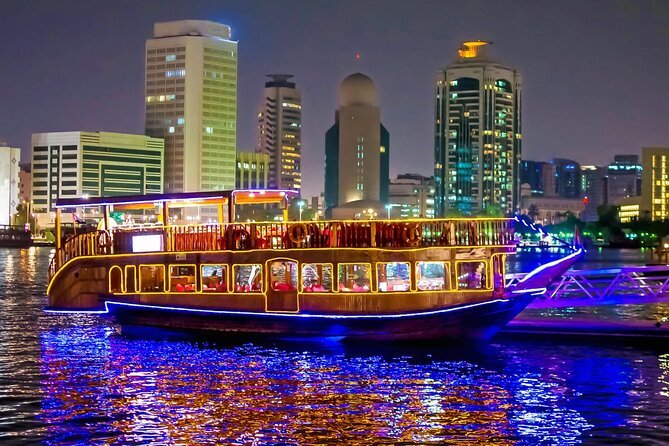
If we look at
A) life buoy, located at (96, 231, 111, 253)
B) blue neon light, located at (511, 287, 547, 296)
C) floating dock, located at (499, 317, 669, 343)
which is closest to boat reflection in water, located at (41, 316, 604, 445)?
floating dock, located at (499, 317, 669, 343)

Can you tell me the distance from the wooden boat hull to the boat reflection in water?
1.64 feet

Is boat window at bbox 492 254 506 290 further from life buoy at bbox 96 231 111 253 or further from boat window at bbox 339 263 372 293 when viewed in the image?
life buoy at bbox 96 231 111 253

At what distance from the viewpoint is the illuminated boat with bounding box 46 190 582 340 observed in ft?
105

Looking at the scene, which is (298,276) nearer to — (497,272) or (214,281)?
(214,281)

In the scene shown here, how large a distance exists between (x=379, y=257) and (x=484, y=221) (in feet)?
11.4

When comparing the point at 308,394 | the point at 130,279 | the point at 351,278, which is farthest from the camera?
the point at 130,279

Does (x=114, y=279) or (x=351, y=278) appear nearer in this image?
(x=351, y=278)

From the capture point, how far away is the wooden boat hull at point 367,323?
3194 cm

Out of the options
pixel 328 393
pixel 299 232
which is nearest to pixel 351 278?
pixel 299 232

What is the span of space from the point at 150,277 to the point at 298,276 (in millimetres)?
5823

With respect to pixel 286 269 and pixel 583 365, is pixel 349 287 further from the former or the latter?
pixel 583 365

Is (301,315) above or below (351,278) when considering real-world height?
below

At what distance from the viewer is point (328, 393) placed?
86.8 ft

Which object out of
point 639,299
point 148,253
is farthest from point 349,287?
point 639,299
